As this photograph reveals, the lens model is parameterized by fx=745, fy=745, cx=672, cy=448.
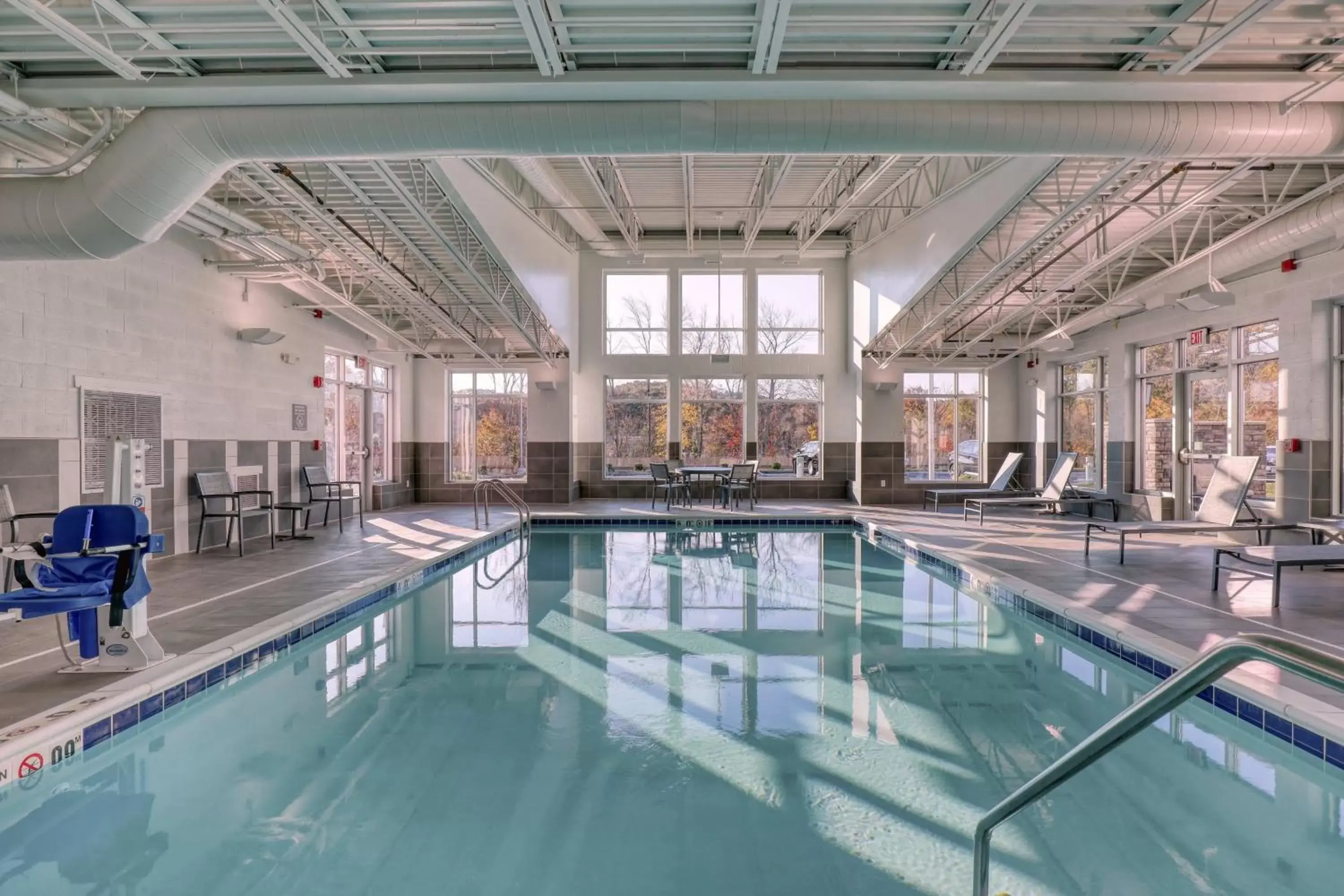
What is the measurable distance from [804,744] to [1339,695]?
95.0 inches

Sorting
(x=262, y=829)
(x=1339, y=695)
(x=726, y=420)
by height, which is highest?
(x=726, y=420)

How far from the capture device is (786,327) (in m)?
13.7

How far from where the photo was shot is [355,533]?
360 inches

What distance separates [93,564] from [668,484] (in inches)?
345

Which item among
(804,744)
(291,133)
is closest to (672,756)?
(804,744)

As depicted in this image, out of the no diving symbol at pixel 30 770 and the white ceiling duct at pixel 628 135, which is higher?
the white ceiling duct at pixel 628 135

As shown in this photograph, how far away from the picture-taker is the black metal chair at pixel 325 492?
30.9 feet

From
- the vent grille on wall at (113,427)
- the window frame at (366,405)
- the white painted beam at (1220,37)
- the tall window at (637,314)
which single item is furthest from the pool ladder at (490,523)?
the white painted beam at (1220,37)

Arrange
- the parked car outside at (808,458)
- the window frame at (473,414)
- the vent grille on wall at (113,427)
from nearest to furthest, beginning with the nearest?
the vent grille on wall at (113,427)
the window frame at (473,414)
the parked car outside at (808,458)

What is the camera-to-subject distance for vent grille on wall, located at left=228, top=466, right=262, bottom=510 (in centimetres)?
836

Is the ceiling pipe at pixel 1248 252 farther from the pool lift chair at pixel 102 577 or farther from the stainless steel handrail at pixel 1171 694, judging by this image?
the pool lift chair at pixel 102 577

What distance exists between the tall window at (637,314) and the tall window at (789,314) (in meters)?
1.77

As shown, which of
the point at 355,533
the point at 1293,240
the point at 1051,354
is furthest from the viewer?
the point at 1051,354

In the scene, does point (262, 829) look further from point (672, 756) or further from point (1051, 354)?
point (1051, 354)
